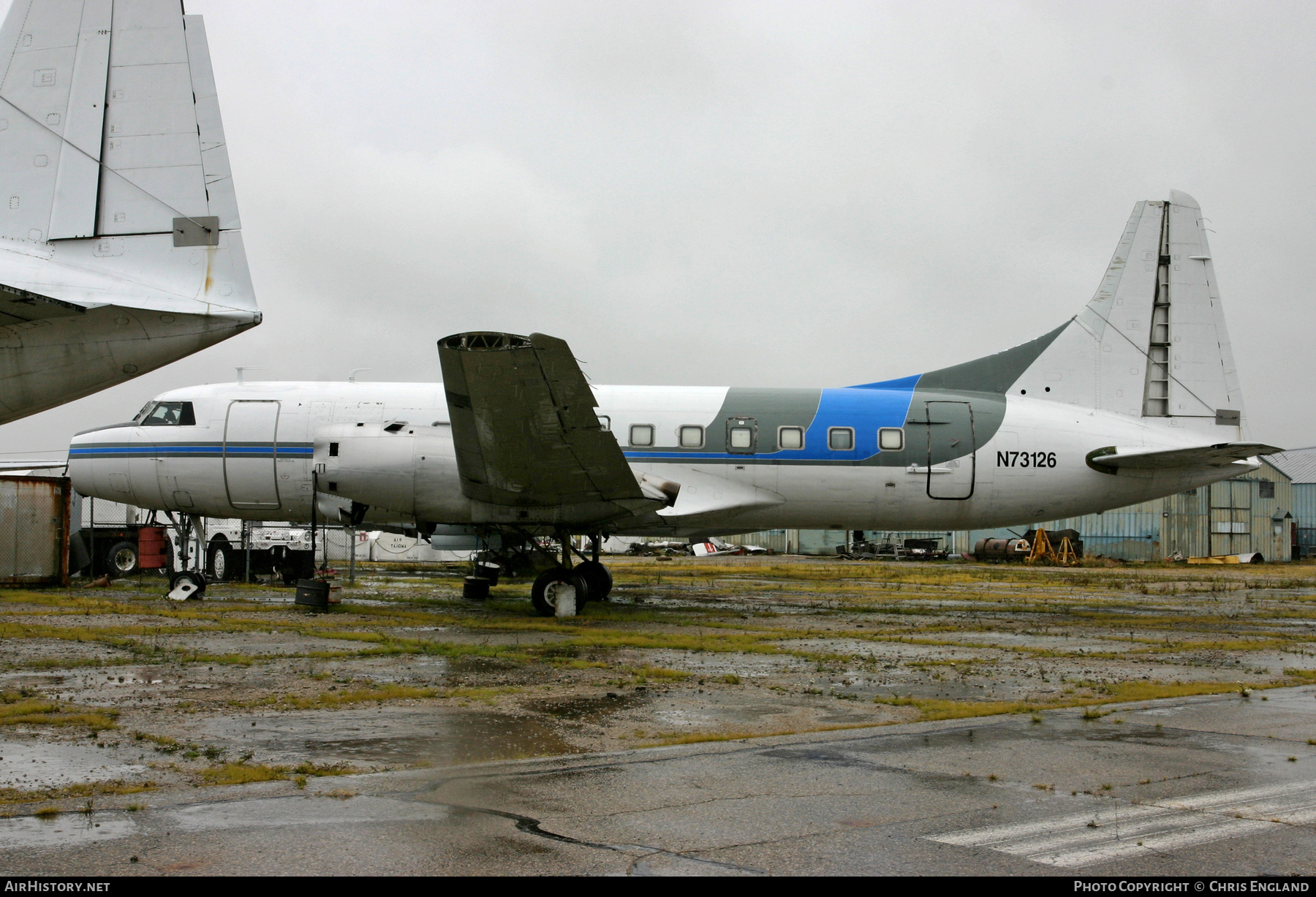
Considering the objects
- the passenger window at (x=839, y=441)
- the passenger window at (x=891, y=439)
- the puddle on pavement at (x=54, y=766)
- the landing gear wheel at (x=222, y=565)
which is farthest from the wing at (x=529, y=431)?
the landing gear wheel at (x=222, y=565)

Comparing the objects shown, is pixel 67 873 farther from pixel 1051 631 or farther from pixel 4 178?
pixel 1051 631

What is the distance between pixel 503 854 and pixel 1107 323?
18351mm

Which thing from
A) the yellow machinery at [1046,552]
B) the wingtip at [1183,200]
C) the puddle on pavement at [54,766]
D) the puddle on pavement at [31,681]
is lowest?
the yellow machinery at [1046,552]

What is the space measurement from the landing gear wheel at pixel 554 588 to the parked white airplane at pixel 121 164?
30.4 ft

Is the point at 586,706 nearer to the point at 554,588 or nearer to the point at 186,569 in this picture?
the point at 554,588

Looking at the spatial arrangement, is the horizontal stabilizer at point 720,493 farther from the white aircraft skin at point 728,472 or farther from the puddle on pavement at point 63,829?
the puddle on pavement at point 63,829

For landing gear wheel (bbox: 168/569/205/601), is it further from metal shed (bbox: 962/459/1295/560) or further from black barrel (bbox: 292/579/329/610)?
metal shed (bbox: 962/459/1295/560)

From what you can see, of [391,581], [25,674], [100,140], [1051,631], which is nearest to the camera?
[100,140]

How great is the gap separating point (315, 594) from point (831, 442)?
952 centimetres

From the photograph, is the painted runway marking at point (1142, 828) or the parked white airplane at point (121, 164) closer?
the painted runway marking at point (1142, 828)

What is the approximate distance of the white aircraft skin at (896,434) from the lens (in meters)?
18.3

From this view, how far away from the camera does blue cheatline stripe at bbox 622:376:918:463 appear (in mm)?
18266

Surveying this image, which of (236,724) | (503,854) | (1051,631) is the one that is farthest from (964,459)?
(503,854)
